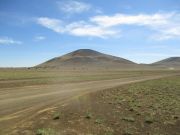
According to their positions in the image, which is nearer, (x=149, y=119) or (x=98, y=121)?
(x=98, y=121)

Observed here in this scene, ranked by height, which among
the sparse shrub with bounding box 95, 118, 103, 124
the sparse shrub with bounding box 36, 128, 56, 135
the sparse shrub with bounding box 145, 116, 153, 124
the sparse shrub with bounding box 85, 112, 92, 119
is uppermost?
the sparse shrub with bounding box 85, 112, 92, 119

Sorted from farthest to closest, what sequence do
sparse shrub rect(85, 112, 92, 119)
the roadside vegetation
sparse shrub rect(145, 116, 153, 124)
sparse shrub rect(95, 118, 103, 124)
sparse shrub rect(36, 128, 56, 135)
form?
sparse shrub rect(145, 116, 153, 124) → sparse shrub rect(85, 112, 92, 119) → sparse shrub rect(95, 118, 103, 124) → the roadside vegetation → sparse shrub rect(36, 128, 56, 135)

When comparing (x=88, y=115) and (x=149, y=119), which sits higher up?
(x=88, y=115)

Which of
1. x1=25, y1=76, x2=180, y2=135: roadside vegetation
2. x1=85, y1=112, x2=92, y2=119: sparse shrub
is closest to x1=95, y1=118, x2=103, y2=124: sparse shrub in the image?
x1=25, y1=76, x2=180, y2=135: roadside vegetation

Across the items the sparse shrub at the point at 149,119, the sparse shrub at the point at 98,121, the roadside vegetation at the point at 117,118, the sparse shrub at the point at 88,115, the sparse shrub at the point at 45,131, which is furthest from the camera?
the sparse shrub at the point at 149,119

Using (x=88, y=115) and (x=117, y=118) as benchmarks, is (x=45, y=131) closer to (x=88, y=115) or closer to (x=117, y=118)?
(x=88, y=115)

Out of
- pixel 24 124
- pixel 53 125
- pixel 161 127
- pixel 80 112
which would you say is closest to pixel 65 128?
pixel 53 125

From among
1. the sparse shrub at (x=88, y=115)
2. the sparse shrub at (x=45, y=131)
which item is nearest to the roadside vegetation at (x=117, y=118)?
the sparse shrub at (x=88, y=115)

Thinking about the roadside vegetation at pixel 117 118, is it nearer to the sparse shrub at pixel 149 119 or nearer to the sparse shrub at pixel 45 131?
the sparse shrub at pixel 149 119

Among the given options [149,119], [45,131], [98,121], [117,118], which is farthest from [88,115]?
A: [45,131]

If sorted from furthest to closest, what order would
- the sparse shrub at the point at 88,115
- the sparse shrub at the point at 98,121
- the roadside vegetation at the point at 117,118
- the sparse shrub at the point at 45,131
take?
the sparse shrub at the point at 88,115
the sparse shrub at the point at 98,121
the roadside vegetation at the point at 117,118
the sparse shrub at the point at 45,131

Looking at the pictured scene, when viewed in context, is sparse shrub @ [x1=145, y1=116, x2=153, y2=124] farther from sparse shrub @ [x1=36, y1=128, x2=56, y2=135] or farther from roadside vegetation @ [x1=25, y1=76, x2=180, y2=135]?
sparse shrub @ [x1=36, y1=128, x2=56, y2=135]

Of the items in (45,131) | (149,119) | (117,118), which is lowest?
(149,119)

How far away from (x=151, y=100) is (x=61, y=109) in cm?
767
